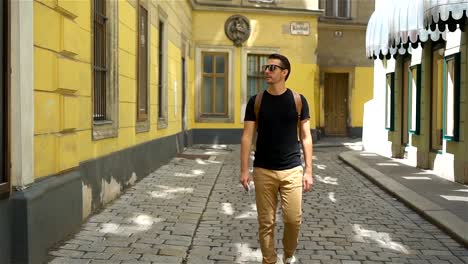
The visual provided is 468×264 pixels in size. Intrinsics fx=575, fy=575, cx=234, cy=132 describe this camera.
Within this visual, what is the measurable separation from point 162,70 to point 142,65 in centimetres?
234

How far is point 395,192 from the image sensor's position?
30.6 ft

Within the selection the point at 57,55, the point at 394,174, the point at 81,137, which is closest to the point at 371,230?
the point at 81,137

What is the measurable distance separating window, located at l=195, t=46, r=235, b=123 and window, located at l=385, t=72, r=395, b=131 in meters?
5.88

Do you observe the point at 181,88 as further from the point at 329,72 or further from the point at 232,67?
the point at 329,72

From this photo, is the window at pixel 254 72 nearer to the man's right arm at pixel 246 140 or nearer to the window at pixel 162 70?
the window at pixel 162 70

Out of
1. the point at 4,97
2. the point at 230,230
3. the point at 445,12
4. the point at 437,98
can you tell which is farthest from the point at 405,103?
the point at 4,97

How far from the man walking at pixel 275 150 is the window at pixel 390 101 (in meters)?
11.5

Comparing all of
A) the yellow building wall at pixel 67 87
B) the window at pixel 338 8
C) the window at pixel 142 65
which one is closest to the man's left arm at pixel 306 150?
the yellow building wall at pixel 67 87

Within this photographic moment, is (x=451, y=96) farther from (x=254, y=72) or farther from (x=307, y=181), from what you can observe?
(x=254, y=72)

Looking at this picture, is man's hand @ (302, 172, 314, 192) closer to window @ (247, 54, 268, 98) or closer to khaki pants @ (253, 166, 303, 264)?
khaki pants @ (253, 166, 303, 264)

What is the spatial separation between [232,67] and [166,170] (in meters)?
8.83

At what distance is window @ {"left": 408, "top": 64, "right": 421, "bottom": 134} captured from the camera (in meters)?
13.1

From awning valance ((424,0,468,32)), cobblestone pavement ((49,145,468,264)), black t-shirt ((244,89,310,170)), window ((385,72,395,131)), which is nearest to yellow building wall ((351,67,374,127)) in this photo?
window ((385,72,395,131))

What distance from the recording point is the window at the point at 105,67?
7.72 metres
